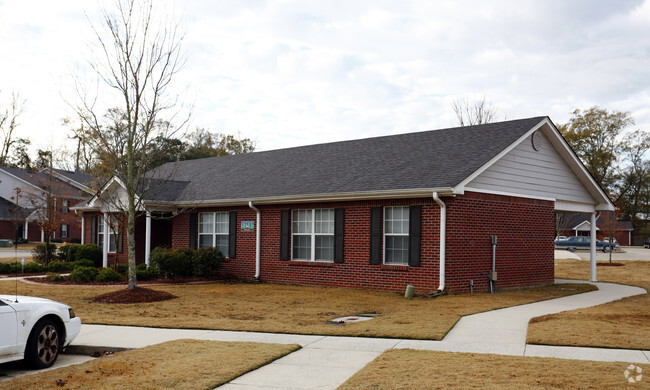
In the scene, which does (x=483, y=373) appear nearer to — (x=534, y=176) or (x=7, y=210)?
(x=534, y=176)

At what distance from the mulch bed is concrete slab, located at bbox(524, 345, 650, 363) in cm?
959

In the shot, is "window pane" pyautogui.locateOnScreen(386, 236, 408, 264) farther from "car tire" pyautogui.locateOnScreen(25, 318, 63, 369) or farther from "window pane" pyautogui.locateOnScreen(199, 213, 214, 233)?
"car tire" pyautogui.locateOnScreen(25, 318, 63, 369)

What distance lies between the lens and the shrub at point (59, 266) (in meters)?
24.0

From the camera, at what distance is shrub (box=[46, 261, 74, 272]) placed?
78.6ft

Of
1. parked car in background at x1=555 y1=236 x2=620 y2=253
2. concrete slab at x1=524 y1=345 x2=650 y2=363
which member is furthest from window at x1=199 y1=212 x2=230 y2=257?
parked car in background at x1=555 y1=236 x2=620 y2=253

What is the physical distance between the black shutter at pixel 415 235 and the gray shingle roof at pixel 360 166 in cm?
76

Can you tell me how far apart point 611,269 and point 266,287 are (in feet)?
64.3

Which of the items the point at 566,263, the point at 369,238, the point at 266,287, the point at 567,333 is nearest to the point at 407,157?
the point at 369,238

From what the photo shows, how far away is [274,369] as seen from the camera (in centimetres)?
739

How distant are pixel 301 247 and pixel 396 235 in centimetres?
362

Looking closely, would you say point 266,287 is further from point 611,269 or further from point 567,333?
point 611,269

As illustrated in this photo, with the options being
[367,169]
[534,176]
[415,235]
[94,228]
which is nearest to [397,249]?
[415,235]

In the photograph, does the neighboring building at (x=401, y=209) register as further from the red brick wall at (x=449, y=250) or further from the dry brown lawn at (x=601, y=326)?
the dry brown lawn at (x=601, y=326)

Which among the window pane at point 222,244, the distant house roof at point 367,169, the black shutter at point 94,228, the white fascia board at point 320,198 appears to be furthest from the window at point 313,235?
the black shutter at point 94,228
